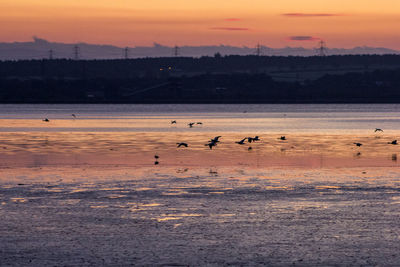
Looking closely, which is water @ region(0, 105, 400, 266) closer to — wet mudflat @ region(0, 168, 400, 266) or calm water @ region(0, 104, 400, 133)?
wet mudflat @ region(0, 168, 400, 266)

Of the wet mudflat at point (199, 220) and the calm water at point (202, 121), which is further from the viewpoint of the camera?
the calm water at point (202, 121)

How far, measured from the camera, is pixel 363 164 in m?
27.7

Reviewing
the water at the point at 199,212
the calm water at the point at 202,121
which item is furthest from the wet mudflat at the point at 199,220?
the calm water at the point at 202,121

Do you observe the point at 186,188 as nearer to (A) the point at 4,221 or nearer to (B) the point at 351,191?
(B) the point at 351,191

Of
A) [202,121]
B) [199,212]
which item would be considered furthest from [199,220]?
[202,121]

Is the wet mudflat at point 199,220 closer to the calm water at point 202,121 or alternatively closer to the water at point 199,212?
the water at point 199,212

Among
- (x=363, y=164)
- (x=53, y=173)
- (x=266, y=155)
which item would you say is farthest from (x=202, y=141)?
(x=53, y=173)

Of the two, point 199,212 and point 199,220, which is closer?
point 199,220

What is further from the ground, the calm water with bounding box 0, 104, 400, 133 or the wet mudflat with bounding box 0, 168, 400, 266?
the wet mudflat with bounding box 0, 168, 400, 266

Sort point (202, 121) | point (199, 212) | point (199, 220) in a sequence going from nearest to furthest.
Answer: point (199, 220)
point (199, 212)
point (202, 121)

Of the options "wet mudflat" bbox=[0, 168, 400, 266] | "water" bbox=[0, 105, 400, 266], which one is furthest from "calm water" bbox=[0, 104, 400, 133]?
"wet mudflat" bbox=[0, 168, 400, 266]

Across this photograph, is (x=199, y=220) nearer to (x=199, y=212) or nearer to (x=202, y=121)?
(x=199, y=212)

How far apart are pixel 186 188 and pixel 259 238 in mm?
7046

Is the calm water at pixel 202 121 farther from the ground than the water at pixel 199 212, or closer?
closer
